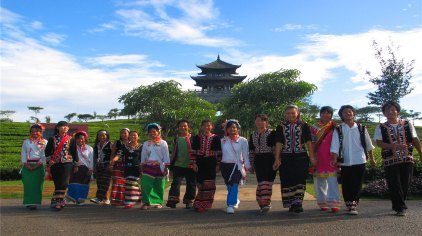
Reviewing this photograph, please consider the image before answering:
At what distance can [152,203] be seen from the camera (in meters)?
7.58

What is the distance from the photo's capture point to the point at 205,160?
7.41 m

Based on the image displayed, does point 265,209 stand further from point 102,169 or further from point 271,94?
point 271,94

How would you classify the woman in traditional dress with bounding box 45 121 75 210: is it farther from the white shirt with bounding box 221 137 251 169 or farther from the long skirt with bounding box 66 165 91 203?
the white shirt with bounding box 221 137 251 169

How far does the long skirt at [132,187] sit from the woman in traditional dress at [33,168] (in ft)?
5.07

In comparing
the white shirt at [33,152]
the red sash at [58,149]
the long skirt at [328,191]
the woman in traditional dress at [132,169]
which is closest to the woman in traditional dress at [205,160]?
the woman in traditional dress at [132,169]

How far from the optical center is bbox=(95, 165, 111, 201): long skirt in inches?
330

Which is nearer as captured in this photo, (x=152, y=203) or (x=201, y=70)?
(x=152, y=203)

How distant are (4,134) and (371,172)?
99.5 ft

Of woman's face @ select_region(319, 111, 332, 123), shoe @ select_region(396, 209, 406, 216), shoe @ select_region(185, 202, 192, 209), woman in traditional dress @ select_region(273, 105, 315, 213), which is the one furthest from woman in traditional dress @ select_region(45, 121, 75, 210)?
shoe @ select_region(396, 209, 406, 216)

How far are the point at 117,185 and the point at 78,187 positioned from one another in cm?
72

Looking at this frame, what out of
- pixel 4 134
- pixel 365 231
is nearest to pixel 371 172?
pixel 365 231

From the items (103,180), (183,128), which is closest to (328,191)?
(183,128)

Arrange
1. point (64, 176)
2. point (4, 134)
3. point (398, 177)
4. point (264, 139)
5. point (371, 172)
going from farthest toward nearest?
1. point (4, 134)
2. point (371, 172)
3. point (64, 176)
4. point (264, 139)
5. point (398, 177)

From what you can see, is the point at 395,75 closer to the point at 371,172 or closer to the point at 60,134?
the point at 371,172
